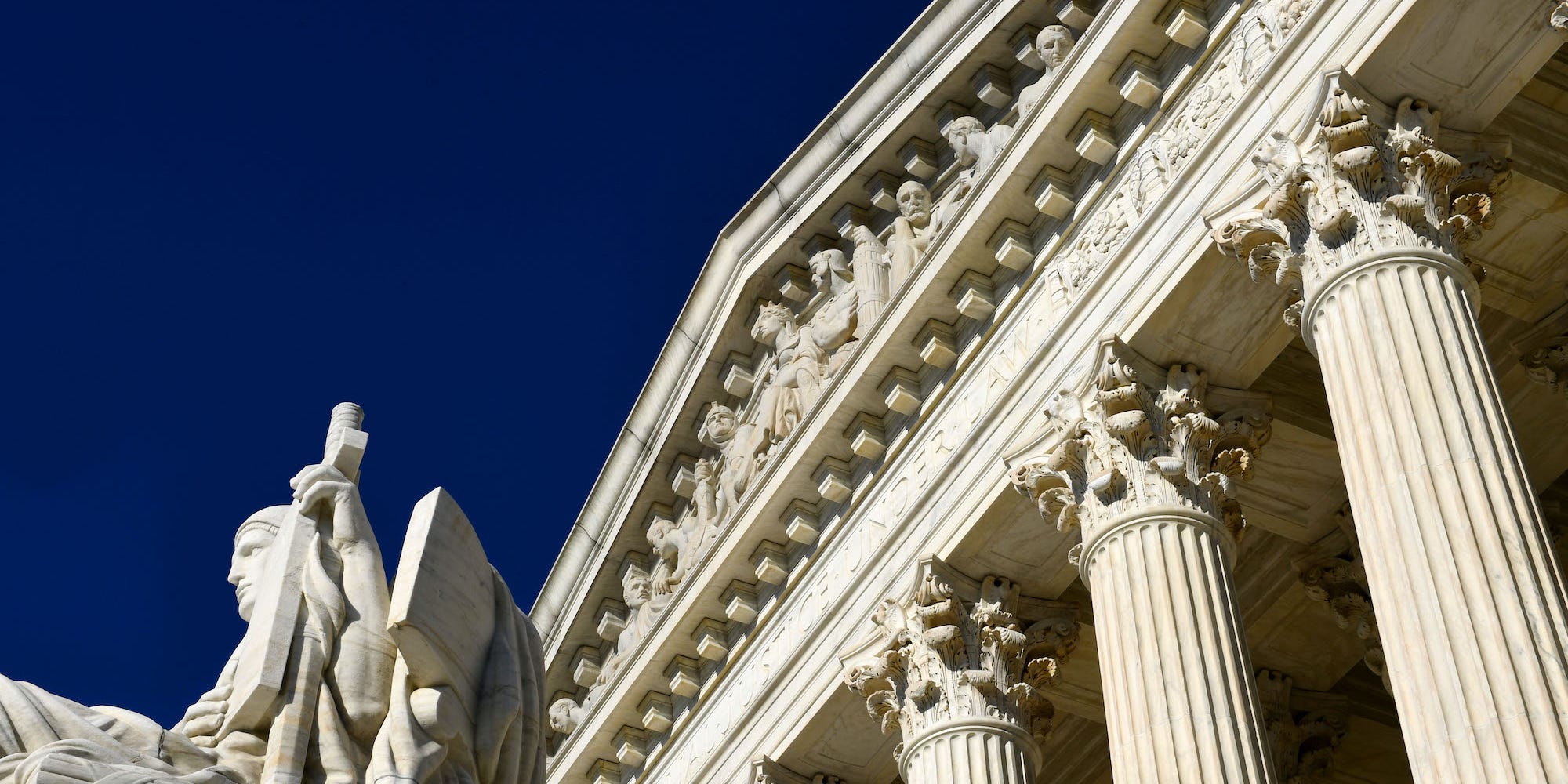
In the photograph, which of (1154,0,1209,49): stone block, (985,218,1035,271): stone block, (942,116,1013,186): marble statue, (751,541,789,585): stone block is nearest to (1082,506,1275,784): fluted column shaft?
(985,218,1035,271): stone block

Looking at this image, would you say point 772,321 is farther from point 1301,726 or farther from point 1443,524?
point 1443,524

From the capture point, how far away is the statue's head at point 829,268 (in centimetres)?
2239

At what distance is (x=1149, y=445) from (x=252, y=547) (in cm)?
907

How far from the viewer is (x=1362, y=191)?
1412cm

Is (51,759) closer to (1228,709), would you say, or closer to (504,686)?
(504,686)

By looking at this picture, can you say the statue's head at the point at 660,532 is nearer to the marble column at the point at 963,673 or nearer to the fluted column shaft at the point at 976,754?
the marble column at the point at 963,673

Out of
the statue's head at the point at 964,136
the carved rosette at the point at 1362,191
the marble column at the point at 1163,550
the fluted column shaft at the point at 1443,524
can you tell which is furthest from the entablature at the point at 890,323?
the fluted column shaft at the point at 1443,524

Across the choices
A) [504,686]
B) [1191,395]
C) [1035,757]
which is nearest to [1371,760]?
[1035,757]

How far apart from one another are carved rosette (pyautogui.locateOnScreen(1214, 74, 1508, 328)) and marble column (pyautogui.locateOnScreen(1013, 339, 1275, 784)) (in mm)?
1708

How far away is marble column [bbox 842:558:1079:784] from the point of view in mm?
17656

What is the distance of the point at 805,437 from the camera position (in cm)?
2108

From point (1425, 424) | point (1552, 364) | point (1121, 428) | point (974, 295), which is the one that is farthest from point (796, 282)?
point (1425, 424)

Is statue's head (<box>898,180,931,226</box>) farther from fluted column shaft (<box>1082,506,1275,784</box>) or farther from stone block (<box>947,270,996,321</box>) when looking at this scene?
fluted column shaft (<box>1082,506,1275,784</box>)

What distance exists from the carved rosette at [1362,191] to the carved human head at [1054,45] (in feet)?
14.1
